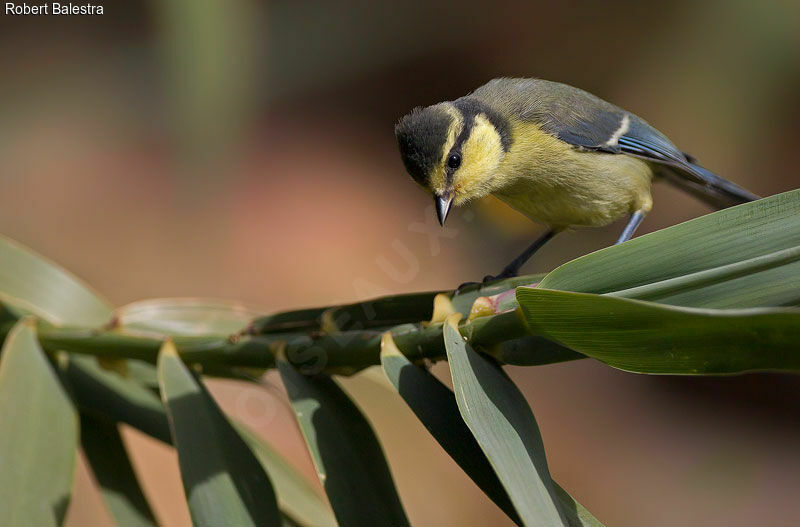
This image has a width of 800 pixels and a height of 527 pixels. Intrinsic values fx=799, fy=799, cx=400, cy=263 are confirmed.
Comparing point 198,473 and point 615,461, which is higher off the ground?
point 198,473

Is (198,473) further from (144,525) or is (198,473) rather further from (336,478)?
(144,525)

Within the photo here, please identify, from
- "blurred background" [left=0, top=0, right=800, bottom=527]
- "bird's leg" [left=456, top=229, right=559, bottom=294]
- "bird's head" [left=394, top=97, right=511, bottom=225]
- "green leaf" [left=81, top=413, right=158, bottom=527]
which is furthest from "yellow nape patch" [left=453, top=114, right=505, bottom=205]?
"blurred background" [left=0, top=0, right=800, bottom=527]

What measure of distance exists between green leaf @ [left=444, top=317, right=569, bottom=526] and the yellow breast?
55 cm

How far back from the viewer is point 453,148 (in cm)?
108

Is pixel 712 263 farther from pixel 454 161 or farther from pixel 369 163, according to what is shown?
pixel 369 163

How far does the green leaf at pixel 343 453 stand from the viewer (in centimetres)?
69

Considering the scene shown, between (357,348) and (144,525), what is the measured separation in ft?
1.45

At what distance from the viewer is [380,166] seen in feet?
11.6

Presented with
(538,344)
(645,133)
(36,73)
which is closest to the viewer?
(538,344)

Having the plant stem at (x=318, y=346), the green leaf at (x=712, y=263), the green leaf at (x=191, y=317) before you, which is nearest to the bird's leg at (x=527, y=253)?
the green leaf at (x=191, y=317)

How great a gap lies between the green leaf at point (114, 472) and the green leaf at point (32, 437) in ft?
0.47

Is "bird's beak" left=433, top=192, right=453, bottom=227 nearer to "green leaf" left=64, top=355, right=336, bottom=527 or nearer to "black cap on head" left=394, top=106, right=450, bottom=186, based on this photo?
"black cap on head" left=394, top=106, right=450, bottom=186

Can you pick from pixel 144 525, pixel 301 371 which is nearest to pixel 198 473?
pixel 301 371

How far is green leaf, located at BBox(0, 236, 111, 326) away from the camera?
1.01 m
